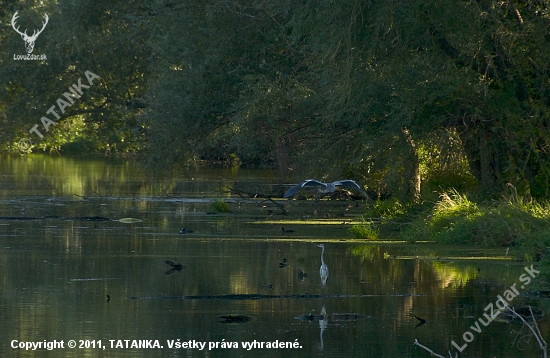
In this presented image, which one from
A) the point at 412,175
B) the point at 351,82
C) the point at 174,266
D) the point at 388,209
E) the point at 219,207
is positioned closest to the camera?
the point at 174,266

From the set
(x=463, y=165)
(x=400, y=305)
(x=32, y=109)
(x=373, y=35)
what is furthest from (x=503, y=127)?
(x=32, y=109)

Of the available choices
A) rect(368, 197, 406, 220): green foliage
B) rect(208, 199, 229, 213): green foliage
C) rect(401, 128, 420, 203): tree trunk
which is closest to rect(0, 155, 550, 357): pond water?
rect(368, 197, 406, 220): green foliage

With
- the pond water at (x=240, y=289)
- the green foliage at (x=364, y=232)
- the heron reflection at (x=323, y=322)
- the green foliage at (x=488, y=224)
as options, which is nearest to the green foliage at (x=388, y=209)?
the pond water at (x=240, y=289)

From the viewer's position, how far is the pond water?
11.2 metres

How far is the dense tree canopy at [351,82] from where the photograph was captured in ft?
66.9

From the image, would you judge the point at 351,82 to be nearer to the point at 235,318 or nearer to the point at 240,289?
the point at 240,289

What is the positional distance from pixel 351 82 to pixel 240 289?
735cm

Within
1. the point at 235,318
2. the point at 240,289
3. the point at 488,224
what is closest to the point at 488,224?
the point at 488,224

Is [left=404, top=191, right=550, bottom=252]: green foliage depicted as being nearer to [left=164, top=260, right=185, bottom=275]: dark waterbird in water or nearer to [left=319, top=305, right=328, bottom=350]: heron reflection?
[left=164, top=260, right=185, bottom=275]: dark waterbird in water

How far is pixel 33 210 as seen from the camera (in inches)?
1134

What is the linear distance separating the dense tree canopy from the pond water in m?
2.12

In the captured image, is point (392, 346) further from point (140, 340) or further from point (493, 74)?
point (493, 74)

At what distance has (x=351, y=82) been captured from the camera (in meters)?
20.9

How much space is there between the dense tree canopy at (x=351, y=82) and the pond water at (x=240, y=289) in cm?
212
